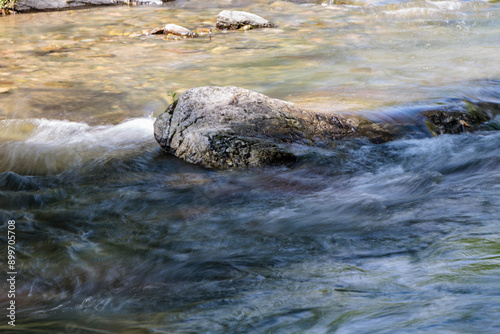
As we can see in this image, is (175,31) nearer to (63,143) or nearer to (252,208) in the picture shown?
(63,143)

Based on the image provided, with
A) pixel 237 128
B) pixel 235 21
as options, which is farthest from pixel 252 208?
pixel 235 21

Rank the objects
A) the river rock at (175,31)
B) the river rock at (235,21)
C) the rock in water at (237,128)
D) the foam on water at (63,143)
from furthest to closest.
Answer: the river rock at (235,21) < the river rock at (175,31) < the foam on water at (63,143) < the rock in water at (237,128)

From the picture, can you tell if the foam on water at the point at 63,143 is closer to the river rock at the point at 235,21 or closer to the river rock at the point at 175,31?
the river rock at the point at 175,31

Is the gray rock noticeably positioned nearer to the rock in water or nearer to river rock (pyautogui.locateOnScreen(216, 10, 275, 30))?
river rock (pyautogui.locateOnScreen(216, 10, 275, 30))

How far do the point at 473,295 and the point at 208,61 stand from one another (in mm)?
7271

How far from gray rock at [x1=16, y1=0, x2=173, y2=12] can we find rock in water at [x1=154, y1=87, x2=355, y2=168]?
38.5 feet

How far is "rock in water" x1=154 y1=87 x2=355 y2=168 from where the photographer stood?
4727mm

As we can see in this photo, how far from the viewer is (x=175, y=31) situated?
1117cm

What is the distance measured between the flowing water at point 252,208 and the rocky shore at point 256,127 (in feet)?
0.56

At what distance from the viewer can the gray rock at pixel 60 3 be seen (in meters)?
14.6

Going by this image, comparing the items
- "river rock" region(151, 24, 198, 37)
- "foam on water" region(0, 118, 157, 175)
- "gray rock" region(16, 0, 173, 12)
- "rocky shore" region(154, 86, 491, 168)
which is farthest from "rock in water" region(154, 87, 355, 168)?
"gray rock" region(16, 0, 173, 12)

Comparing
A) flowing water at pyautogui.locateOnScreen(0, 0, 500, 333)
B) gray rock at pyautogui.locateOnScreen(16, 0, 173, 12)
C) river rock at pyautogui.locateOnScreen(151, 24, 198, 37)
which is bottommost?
flowing water at pyautogui.locateOnScreen(0, 0, 500, 333)

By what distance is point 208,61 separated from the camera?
891cm

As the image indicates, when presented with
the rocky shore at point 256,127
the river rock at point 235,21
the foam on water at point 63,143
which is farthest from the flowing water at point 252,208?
the river rock at point 235,21
